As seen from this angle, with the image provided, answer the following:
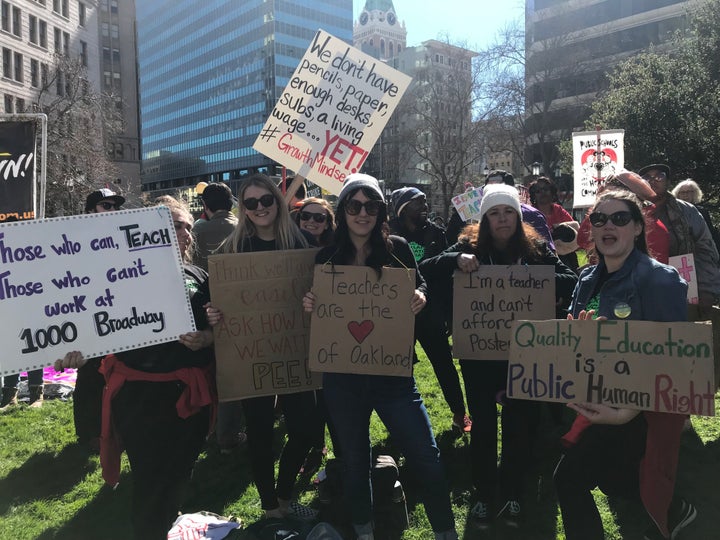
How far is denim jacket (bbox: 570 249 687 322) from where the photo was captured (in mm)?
2357

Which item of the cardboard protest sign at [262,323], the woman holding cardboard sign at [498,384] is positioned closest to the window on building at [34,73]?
the cardboard protest sign at [262,323]

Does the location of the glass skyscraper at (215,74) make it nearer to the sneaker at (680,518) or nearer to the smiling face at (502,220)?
the smiling face at (502,220)

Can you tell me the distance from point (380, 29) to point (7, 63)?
119 m

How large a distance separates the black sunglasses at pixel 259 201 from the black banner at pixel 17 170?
2.10m

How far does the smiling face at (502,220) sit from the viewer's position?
130 inches

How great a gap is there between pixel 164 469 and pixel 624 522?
9.48ft

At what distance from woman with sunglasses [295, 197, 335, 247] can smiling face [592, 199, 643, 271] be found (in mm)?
2236

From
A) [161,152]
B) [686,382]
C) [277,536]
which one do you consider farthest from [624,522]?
[161,152]

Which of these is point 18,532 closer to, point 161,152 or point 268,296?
point 268,296

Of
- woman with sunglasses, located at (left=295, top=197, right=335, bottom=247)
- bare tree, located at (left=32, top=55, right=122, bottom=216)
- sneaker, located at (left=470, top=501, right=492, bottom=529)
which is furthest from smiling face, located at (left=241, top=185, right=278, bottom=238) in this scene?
bare tree, located at (left=32, top=55, right=122, bottom=216)

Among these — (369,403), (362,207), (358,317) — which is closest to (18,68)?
(362,207)

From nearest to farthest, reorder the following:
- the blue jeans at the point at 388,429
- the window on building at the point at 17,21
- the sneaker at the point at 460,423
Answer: the blue jeans at the point at 388,429
the sneaker at the point at 460,423
the window on building at the point at 17,21

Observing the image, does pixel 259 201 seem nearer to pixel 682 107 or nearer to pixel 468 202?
pixel 468 202

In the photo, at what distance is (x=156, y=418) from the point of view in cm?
266
